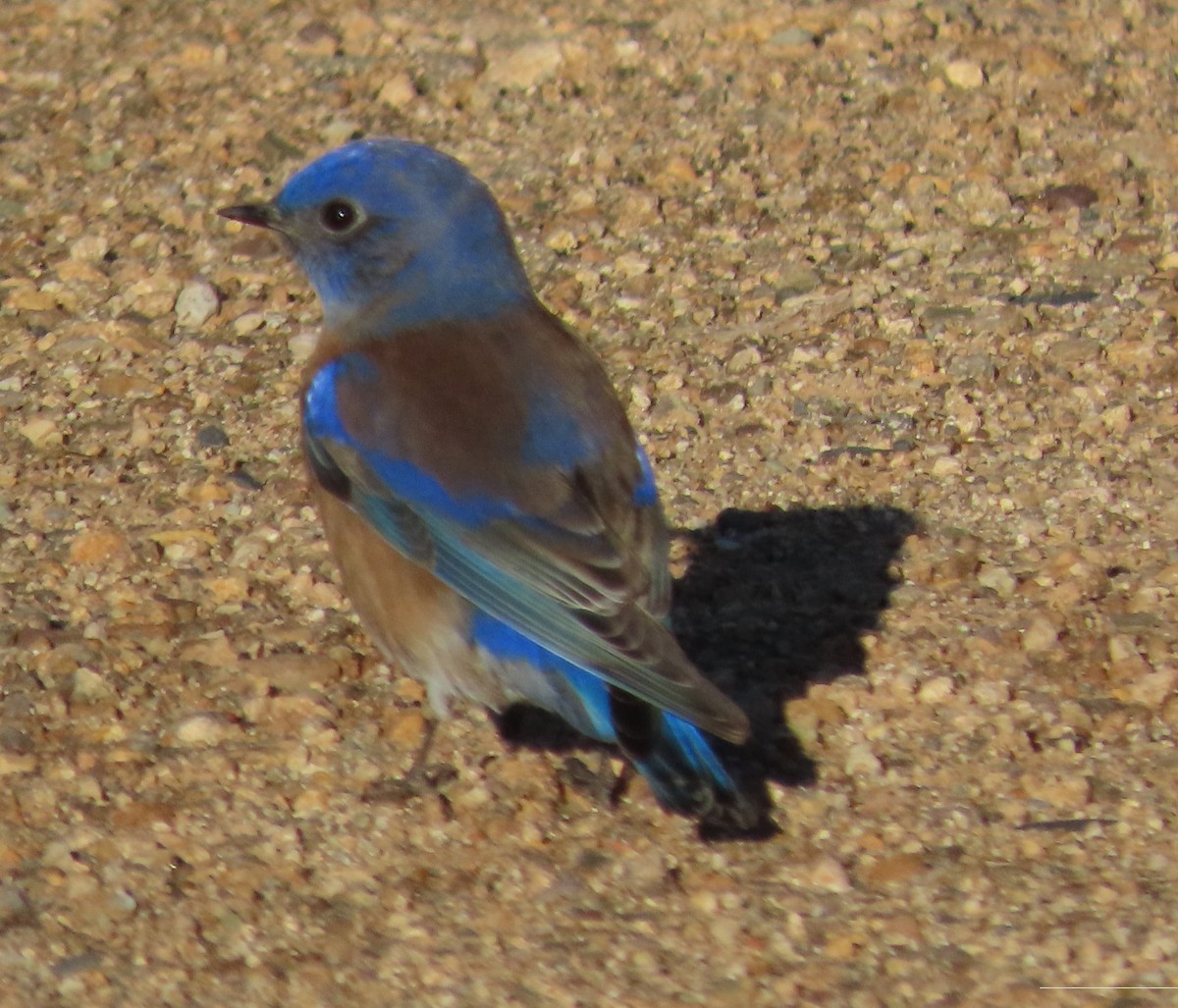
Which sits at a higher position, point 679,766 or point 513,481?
point 513,481

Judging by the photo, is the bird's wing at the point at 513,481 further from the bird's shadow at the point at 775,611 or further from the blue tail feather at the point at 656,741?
the bird's shadow at the point at 775,611

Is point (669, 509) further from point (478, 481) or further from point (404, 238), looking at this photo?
point (478, 481)

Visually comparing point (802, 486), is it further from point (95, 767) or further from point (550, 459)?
point (95, 767)

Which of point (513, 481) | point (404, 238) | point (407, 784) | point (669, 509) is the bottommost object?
point (407, 784)

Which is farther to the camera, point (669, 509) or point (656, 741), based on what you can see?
point (669, 509)

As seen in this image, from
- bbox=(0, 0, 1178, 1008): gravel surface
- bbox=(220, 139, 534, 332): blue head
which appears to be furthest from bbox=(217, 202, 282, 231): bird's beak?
bbox=(0, 0, 1178, 1008): gravel surface

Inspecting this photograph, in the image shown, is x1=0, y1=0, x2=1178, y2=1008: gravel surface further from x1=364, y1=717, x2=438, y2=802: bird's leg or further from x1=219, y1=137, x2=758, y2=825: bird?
x1=219, y1=137, x2=758, y2=825: bird

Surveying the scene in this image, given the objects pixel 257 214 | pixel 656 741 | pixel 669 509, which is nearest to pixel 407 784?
pixel 656 741

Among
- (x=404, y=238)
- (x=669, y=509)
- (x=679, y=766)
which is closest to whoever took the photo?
(x=679, y=766)
